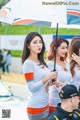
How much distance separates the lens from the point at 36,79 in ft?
13.8

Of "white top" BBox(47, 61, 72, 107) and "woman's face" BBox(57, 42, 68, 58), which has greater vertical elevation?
"woman's face" BBox(57, 42, 68, 58)

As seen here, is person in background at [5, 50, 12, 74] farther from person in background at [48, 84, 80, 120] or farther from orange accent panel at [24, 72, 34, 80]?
person in background at [48, 84, 80, 120]

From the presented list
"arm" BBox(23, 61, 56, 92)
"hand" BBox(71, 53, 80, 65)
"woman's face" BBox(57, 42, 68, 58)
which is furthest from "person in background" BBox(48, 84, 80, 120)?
"hand" BBox(71, 53, 80, 65)

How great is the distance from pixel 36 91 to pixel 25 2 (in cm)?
96

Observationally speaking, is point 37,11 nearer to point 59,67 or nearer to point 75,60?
point 59,67

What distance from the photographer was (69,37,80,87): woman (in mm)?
4605

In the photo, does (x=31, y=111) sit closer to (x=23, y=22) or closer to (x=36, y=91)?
(x=36, y=91)

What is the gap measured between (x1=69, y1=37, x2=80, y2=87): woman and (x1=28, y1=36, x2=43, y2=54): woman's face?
0.56 metres

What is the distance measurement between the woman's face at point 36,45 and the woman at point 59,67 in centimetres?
25

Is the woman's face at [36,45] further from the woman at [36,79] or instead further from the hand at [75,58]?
the hand at [75,58]

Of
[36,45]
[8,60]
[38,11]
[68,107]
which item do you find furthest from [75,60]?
[8,60]

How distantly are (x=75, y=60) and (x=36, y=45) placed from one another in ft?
2.05

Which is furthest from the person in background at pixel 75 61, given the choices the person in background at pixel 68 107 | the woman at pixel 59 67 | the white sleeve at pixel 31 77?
the person in background at pixel 68 107

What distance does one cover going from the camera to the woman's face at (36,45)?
14.0ft
